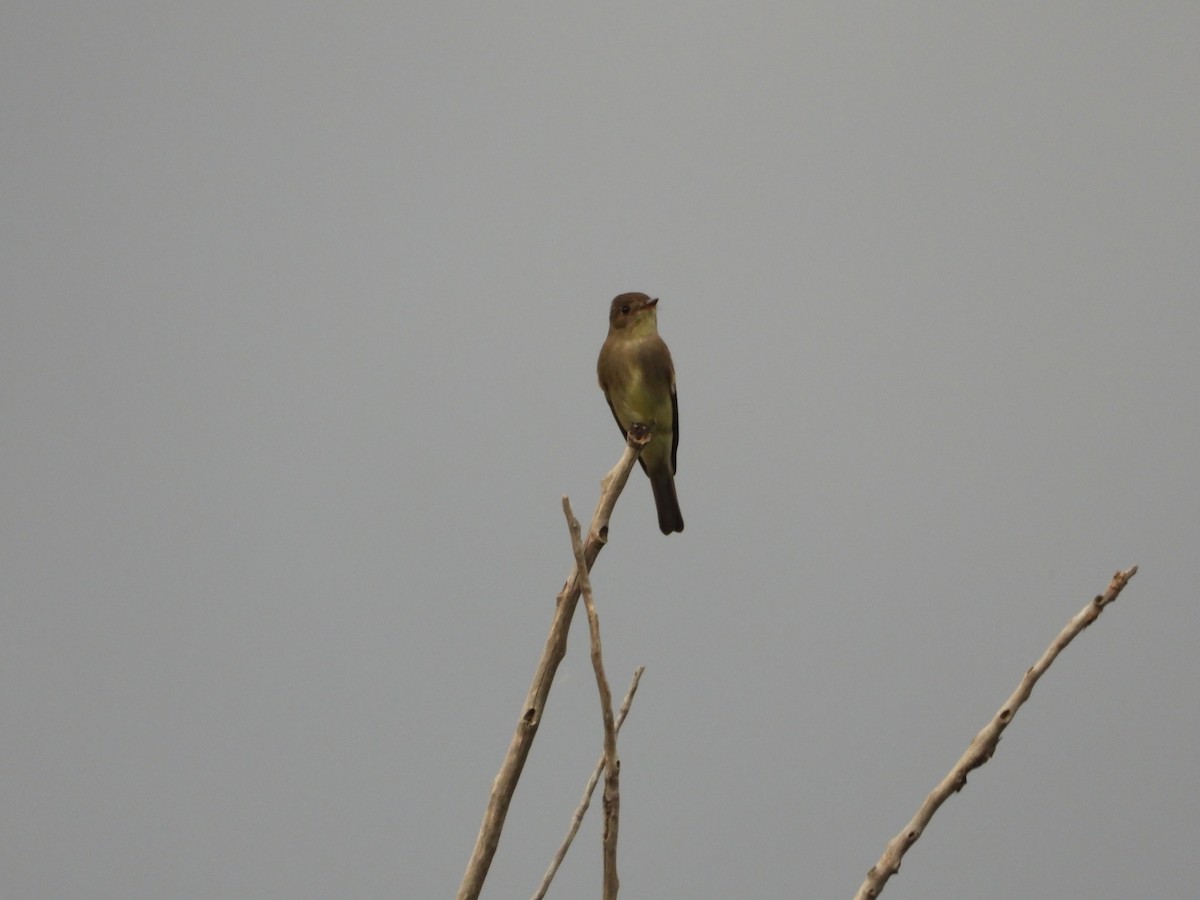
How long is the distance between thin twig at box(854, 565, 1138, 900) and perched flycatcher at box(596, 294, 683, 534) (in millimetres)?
2883

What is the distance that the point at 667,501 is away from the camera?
5094mm

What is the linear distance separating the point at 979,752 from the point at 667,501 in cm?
317

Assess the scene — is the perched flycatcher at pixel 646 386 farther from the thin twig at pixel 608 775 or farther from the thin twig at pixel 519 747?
the thin twig at pixel 608 775

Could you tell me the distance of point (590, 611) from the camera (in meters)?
2.06

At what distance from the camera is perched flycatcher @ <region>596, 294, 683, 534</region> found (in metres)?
4.84

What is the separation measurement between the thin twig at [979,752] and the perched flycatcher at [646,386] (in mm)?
2883

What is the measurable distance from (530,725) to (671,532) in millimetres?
2781

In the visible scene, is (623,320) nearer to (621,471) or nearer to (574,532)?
(621,471)

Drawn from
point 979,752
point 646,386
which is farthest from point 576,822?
point 646,386

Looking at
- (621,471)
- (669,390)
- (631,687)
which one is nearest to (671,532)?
(669,390)

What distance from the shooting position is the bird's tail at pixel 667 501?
16.6ft

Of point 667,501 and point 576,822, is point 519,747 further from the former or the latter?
point 667,501

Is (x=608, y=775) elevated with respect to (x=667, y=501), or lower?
lower

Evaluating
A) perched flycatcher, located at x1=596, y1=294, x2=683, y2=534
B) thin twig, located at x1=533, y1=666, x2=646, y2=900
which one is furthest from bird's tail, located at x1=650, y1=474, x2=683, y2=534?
thin twig, located at x1=533, y1=666, x2=646, y2=900
